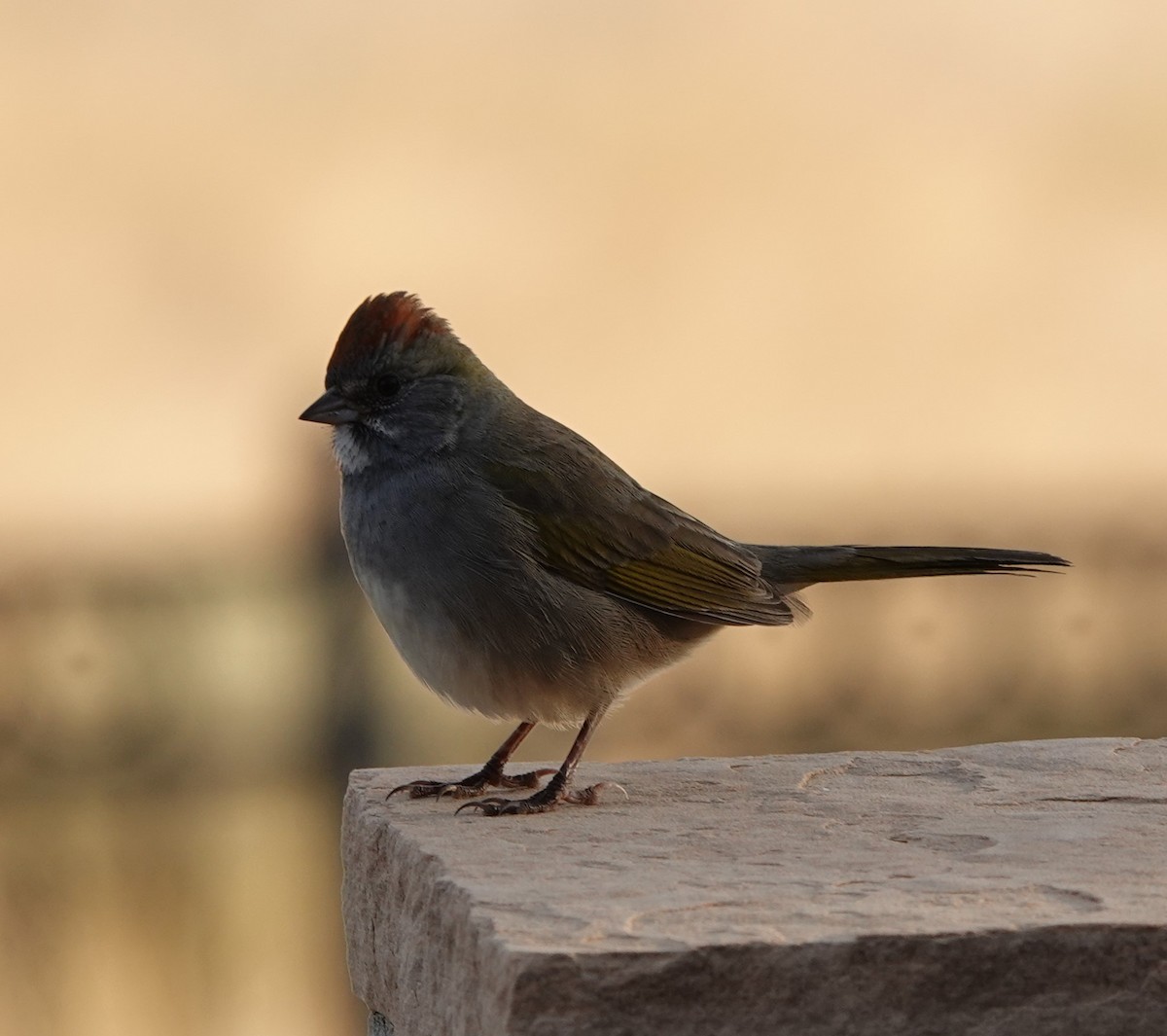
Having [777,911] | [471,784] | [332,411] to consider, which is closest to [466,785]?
[471,784]

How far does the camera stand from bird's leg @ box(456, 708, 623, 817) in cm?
414

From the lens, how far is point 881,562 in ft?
15.5

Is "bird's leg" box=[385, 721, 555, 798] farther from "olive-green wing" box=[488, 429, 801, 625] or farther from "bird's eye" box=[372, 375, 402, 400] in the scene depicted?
"bird's eye" box=[372, 375, 402, 400]

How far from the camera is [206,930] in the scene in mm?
7727

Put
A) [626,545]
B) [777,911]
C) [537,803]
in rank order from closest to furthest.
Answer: [777,911] < [537,803] < [626,545]

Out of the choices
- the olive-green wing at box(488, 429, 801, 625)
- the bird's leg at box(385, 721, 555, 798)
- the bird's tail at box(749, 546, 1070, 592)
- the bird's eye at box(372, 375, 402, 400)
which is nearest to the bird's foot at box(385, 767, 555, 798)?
the bird's leg at box(385, 721, 555, 798)

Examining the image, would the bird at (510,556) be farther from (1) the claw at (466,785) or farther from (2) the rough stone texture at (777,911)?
(2) the rough stone texture at (777,911)

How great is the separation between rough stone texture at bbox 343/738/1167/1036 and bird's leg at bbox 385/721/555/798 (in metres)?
0.10

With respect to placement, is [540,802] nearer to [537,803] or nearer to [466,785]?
[537,803]

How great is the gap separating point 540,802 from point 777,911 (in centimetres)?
136

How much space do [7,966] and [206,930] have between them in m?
0.80

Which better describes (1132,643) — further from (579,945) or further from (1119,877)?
(579,945)

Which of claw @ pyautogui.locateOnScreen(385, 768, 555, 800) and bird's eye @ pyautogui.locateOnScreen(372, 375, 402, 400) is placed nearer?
claw @ pyautogui.locateOnScreen(385, 768, 555, 800)

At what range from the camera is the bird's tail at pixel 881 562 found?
4.61 metres
